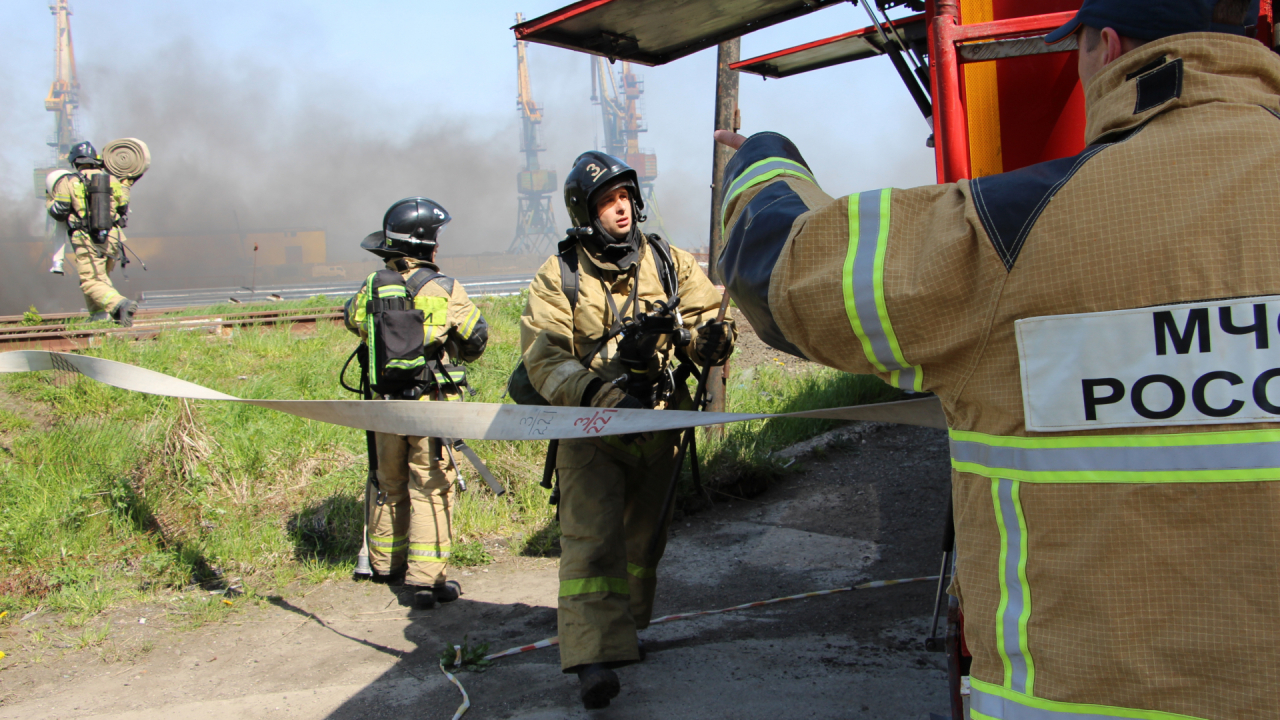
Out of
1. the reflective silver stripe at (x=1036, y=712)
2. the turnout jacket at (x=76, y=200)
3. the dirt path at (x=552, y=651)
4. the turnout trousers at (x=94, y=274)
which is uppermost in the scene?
the turnout jacket at (x=76, y=200)

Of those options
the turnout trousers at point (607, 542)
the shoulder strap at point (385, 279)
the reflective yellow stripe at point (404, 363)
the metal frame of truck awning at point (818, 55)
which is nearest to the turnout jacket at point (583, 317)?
the turnout trousers at point (607, 542)

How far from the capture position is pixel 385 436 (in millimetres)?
4645

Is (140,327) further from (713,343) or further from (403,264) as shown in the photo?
(713,343)

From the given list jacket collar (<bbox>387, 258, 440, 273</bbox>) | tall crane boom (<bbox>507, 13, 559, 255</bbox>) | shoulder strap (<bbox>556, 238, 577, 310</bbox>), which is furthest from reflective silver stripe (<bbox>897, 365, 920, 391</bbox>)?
tall crane boom (<bbox>507, 13, 559, 255</bbox>)

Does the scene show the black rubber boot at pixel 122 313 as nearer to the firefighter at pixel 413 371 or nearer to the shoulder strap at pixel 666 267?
the firefighter at pixel 413 371

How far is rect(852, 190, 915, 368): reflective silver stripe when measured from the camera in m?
1.24

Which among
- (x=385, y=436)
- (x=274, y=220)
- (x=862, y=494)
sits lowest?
(x=862, y=494)

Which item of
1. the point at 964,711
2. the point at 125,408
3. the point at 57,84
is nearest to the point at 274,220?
the point at 57,84

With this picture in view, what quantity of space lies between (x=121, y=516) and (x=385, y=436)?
1.65 metres

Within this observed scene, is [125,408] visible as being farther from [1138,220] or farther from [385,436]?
[1138,220]

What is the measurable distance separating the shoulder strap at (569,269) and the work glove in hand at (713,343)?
20.8 inches

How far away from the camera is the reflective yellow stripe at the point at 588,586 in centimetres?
301

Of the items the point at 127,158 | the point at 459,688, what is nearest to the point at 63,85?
the point at 127,158

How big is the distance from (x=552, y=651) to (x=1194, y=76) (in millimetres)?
3188
